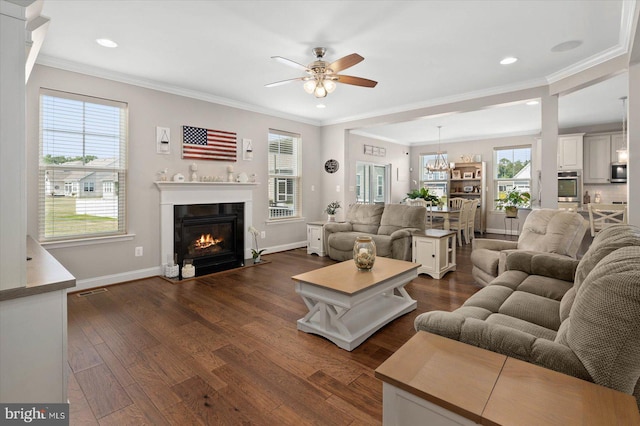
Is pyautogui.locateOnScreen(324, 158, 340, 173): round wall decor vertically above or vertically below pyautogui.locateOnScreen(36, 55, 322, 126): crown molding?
below

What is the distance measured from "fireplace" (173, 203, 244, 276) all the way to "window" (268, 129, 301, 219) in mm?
984

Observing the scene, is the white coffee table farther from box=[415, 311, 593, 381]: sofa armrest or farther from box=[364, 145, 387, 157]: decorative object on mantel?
box=[364, 145, 387, 157]: decorative object on mantel

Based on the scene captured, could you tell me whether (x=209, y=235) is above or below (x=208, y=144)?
below

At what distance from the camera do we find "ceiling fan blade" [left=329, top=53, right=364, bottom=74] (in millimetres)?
2930

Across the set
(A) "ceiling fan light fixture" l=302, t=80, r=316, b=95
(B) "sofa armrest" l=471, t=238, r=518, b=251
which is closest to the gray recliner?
(B) "sofa armrest" l=471, t=238, r=518, b=251

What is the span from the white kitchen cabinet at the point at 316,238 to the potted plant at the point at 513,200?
4.94 metres

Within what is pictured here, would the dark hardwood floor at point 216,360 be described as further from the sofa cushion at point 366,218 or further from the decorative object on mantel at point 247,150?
the decorative object on mantel at point 247,150

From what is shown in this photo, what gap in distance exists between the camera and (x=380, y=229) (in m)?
5.56

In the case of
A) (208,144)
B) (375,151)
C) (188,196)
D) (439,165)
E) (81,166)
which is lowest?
(188,196)

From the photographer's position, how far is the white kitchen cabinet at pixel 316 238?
5.98 metres

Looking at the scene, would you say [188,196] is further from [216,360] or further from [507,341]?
[507,341]

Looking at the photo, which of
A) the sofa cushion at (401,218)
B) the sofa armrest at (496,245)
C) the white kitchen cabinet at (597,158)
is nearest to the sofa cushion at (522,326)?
the sofa armrest at (496,245)

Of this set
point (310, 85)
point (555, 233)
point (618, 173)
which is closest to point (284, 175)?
point (310, 85)

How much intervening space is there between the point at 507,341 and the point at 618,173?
8070 millimetres
